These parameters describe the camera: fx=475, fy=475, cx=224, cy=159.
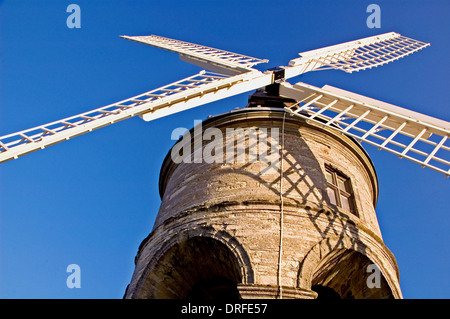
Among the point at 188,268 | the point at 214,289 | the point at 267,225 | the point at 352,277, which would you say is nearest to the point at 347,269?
the point at 352,277

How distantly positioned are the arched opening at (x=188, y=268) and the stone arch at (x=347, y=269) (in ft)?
4.32

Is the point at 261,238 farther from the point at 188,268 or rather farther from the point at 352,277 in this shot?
the point at 352,277

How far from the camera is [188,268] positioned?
26.3 ft

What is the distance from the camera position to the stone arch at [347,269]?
7258 millimetres

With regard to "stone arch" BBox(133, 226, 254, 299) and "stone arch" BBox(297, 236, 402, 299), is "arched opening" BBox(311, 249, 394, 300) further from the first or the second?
"stone arch" BBox(133, 226, 254, 299)

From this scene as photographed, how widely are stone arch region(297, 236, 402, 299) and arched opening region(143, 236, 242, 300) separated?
4.32ft

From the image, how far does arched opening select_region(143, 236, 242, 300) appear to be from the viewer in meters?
7.62

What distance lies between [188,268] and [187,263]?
141mm

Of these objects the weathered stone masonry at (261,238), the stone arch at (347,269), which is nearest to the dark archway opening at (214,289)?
the weathered stone masonry at (261,238)

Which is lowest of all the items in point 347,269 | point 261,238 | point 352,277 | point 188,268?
point 352,277

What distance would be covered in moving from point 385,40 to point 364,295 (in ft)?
37.2

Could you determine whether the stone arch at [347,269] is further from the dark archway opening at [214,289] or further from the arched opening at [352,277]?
the dark archway opening at [214,289]
